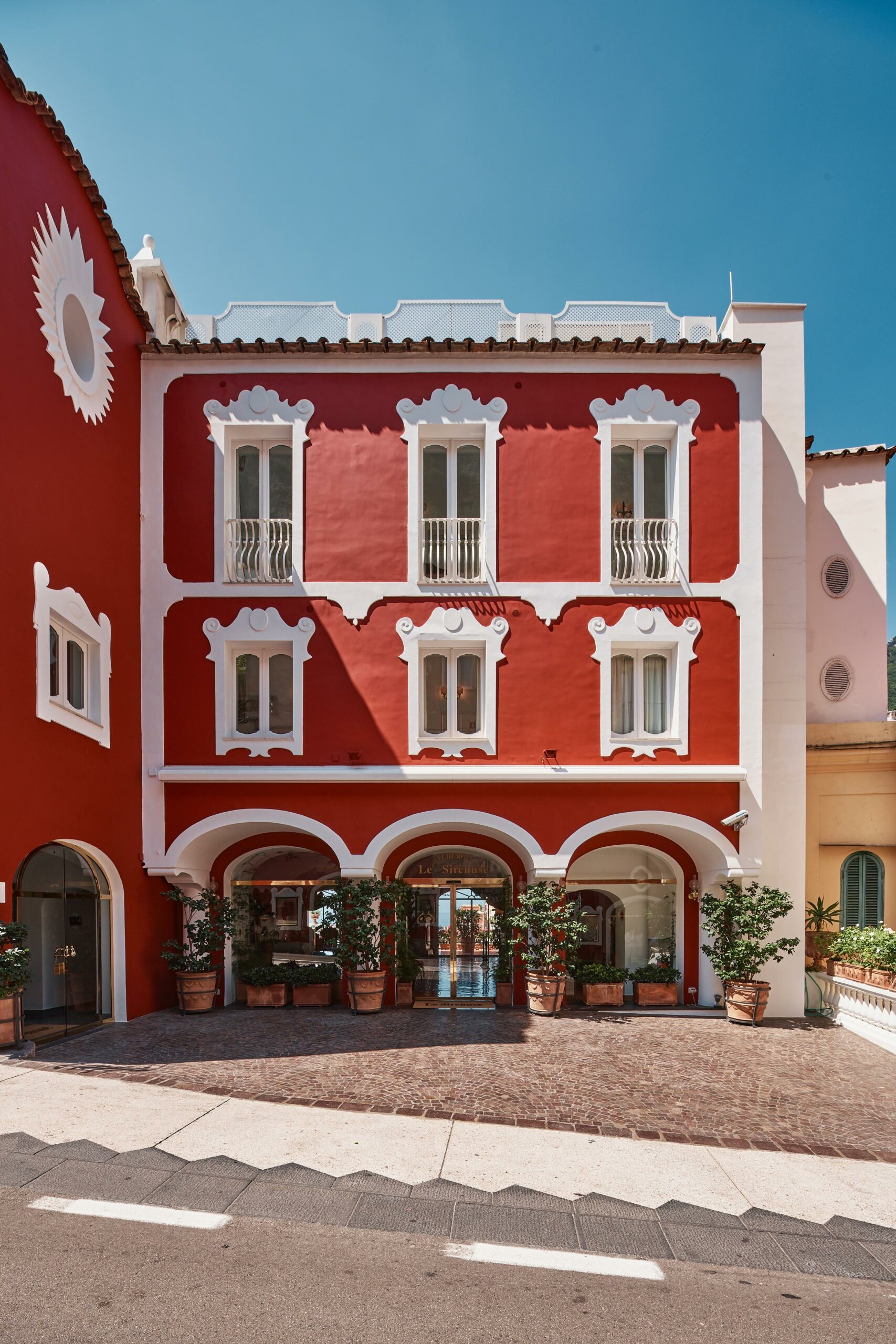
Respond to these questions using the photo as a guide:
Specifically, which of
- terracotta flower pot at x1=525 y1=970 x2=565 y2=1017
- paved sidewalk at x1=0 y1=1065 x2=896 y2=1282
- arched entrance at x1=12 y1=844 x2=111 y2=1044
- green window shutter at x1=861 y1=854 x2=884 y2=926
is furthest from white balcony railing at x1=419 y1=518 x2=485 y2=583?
green window shutter at x1=861 y1=854 x2=884 y2=926

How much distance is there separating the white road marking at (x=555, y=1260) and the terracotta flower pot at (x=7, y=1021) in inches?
274

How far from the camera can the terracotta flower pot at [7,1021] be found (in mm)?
10258

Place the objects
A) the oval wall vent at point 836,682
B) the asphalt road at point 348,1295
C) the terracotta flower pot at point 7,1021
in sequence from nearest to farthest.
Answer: the asphalt road at point 348,1295 → the terracotta flower pot at point 7,1021 → the oval wall vent at point 836,682

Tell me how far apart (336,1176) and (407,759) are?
8.49 m

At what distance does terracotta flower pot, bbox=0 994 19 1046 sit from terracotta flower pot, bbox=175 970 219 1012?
4194 mm

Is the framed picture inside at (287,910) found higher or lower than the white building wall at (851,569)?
lower

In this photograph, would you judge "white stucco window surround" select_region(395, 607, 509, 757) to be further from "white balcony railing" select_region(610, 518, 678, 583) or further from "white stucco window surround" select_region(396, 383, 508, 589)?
"white balcony railing" select_region(610, 518, 678, 583)

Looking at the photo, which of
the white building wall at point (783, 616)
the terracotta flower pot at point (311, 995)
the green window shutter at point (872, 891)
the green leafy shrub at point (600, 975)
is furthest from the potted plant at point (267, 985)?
the green window shutter at point (872, 891)

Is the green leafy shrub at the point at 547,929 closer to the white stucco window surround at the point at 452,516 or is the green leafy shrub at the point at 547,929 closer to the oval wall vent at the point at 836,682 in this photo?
the white stucco window surround at the point at 452,516

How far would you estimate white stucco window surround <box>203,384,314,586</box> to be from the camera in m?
15.3

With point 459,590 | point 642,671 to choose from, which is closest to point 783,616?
point 642,671

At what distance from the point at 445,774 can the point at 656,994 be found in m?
5.79

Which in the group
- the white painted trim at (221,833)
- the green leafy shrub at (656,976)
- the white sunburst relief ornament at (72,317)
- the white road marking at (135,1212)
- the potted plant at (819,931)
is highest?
the white sunburst relief ornament at (72,317)

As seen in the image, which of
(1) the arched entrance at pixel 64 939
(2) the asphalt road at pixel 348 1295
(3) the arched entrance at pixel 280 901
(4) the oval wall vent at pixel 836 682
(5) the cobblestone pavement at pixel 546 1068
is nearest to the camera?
(2) the asphalt road at pixel 348 1295
